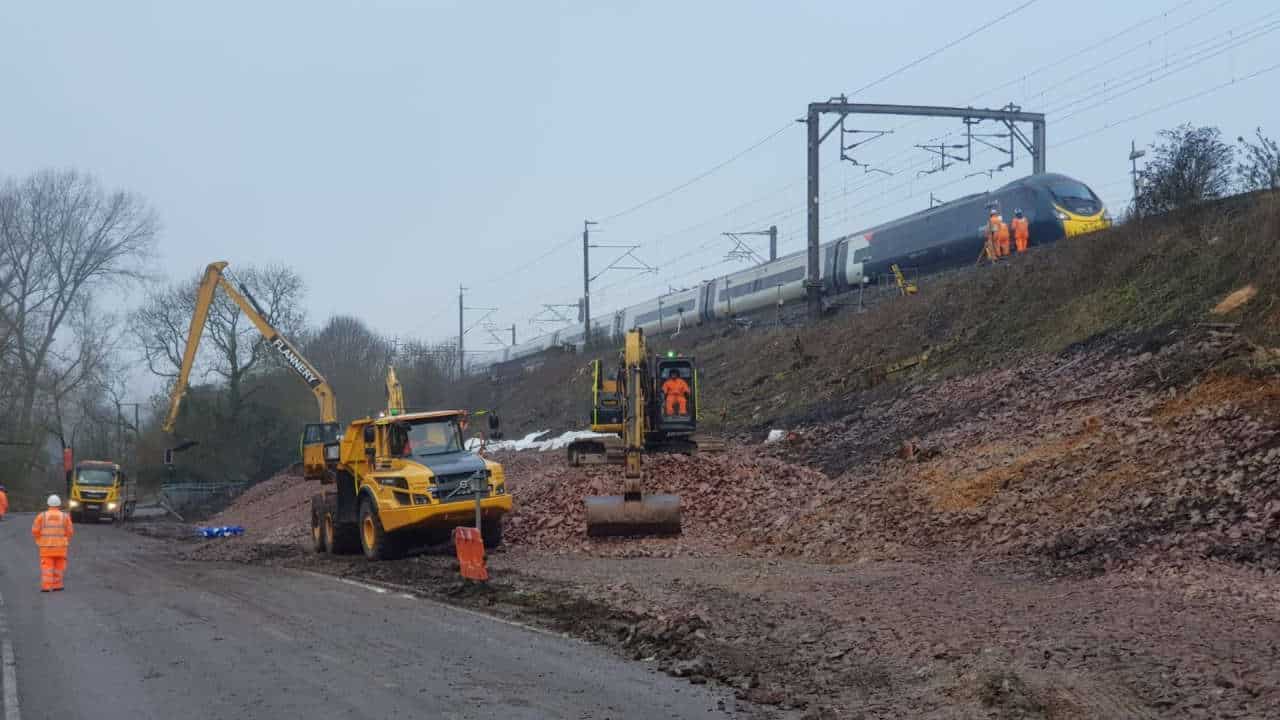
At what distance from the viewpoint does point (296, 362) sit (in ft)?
129

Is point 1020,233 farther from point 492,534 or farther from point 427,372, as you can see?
A: point 427,372

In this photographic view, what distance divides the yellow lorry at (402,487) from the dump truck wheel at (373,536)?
2 centimetres

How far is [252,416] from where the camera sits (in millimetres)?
56688

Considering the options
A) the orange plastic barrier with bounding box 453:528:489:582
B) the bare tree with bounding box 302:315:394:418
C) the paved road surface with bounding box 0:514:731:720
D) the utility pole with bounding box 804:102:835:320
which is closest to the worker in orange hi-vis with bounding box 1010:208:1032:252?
the utility pole with bounding box 804:102:835:320

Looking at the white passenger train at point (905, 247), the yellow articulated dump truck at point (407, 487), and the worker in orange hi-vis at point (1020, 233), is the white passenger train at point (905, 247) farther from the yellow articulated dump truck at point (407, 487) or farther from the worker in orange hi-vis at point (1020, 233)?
→ the yellow articulated dump truck at point (407, 487)

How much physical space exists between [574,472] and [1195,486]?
1287 centimetres

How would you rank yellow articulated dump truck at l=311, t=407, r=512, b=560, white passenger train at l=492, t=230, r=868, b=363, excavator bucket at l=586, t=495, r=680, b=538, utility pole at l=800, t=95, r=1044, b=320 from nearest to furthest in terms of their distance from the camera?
yellow articulated dump truck at l=311, t=407, r=512, b=560, excavator bucket at l=586, t=495, r=680, b=538, utility pole at l=800, t=95, r=1044, b=320, white passenger train at l=492, t=230, r=868, b=363

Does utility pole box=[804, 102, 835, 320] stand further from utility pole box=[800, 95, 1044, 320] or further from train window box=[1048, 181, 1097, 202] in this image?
train window box=[1048, 181, 1097, 202]

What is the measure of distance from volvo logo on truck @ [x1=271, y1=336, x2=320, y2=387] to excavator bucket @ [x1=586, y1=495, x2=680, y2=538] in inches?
860

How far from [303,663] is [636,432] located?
10197 mm

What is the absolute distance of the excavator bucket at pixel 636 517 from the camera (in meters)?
19.5

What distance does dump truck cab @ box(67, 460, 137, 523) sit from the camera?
146ft

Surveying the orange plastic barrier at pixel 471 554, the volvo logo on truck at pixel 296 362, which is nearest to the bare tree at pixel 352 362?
the volvo logo on truck at pixel 296 362

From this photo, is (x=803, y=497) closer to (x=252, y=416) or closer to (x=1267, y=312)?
(x=1267, y=312)
